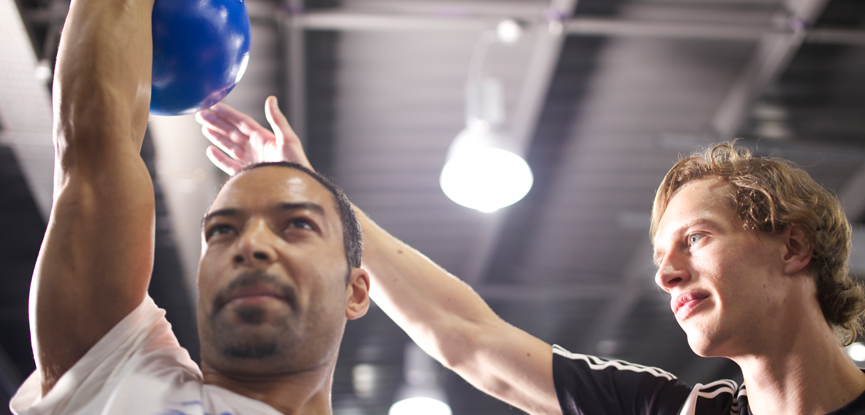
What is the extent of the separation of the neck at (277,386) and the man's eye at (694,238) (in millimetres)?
982

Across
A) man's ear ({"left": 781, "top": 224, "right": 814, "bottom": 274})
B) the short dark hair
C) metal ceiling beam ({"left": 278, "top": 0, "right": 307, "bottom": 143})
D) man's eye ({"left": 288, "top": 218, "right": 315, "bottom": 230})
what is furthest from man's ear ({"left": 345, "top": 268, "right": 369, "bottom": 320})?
metal ceiling beam ({"left": 278, "top": 0, "right": 307, "bottom": 143})

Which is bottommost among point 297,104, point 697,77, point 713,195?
point 713,195

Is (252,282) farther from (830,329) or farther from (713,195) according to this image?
(830,329)

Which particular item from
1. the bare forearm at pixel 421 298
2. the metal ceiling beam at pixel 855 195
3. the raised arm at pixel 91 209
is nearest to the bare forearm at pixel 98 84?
the raised arm at pixel 91 209

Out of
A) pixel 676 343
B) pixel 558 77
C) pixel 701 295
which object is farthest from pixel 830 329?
pixel 676 343

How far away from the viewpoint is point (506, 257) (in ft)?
20.2

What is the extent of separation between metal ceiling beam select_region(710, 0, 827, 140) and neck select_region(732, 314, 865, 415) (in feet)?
9.25

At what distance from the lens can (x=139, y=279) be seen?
1.23 meters

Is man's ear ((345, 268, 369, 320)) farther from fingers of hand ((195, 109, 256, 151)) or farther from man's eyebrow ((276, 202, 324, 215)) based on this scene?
fingers of hand ((195, 109, 256, 151))

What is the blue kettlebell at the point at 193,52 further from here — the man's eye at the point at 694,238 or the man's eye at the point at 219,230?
the man's eye at the point at 694,238

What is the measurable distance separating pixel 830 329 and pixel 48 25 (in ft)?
12.4

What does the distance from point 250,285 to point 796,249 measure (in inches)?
52.2

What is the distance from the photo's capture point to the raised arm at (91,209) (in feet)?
3.76

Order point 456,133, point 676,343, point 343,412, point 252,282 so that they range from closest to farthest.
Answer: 1. point 252,282
2. point 456,133
3. point 676,343
4. point 343,412
